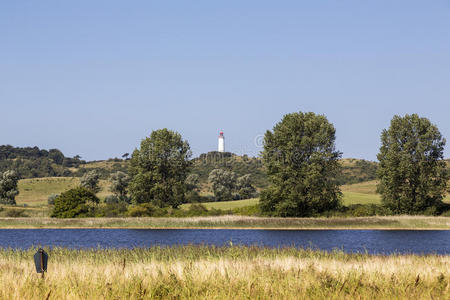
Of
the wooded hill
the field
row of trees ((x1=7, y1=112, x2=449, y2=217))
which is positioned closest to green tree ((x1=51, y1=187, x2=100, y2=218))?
row of trees ((x1=7, y1=112, x2=449, y2=217))

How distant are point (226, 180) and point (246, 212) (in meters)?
51.2

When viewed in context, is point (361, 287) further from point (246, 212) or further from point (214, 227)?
point (246, 212)

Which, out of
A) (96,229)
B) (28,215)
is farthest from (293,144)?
(28,215)

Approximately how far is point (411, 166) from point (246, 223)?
22.3m

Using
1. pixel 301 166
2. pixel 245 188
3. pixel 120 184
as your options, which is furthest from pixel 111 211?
pixel 245 188

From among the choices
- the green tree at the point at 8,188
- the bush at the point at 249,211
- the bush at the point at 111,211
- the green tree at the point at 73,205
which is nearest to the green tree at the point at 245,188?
the bush at the point at 249,211

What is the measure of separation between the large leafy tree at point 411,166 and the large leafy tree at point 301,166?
6283 mm

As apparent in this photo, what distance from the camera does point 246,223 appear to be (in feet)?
202

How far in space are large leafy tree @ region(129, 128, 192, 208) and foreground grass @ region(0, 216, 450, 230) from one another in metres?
16.1

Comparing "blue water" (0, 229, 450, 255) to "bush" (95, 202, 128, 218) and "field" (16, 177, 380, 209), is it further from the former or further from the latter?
"field" (16, 177, 380, 209)

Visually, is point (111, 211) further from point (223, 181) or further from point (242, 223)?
point (223, 181)

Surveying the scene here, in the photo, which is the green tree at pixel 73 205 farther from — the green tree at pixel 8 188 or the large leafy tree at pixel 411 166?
the green tree at pixel 8 188

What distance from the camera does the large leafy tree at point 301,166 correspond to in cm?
6738

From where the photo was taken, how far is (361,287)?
1472 centimetres
